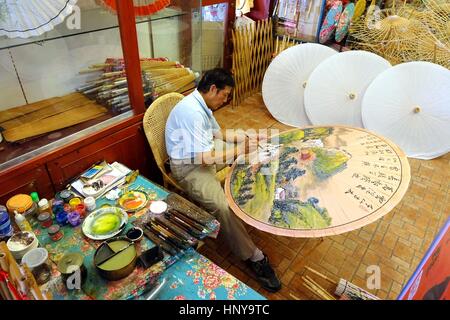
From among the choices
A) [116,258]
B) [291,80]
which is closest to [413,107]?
[291,80]

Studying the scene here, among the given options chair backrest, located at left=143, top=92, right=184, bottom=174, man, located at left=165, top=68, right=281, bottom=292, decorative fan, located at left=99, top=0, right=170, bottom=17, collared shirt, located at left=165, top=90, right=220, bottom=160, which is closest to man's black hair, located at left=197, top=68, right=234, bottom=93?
man, located at left=165, top=68, right=281, bottom=292

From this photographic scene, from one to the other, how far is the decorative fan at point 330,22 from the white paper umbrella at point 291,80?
0.49 metres

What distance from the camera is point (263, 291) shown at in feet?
7.09

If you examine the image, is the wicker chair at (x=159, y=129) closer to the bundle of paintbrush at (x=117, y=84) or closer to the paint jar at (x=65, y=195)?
the bundle of paintbrush at (x=117, y=84)

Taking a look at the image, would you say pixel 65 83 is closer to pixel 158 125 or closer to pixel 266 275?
pixel 158 125

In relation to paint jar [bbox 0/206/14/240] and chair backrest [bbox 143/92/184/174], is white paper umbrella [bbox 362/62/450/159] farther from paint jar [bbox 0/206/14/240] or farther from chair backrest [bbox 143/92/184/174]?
paint jar [bbox 0/206/14/240]

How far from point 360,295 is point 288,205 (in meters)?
0.80

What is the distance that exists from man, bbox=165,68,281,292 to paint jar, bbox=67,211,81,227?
31.9 inches

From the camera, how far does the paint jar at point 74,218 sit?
1.67 meters

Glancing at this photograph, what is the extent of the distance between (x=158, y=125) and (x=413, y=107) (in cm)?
268

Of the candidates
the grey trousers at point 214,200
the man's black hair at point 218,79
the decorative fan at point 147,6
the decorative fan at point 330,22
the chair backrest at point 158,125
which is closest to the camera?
the grey trousers at point 214,200

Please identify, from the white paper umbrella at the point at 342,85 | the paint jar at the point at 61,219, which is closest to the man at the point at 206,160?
the paint jar at the point at 61,219

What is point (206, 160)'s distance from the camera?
2.22 m
